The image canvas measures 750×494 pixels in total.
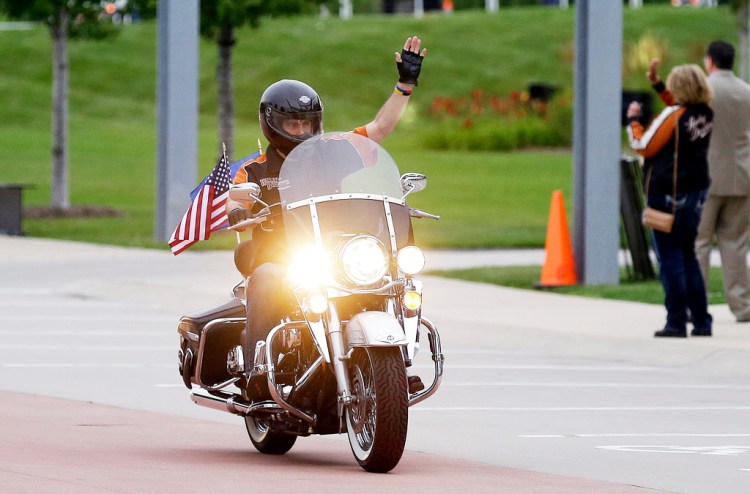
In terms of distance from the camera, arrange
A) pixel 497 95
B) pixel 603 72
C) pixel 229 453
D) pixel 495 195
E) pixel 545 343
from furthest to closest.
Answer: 1. pixel 497 95
2. pixel 495 195
3. pixel 603 72
4. pixel 545 343
5. pixel 229 453

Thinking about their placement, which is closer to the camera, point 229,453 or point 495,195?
point 229,453

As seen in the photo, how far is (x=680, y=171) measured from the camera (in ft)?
46.3

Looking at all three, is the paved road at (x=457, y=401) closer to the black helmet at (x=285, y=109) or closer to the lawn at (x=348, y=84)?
the black helmet at (x=285, y=109)

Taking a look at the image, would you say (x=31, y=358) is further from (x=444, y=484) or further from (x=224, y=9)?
(x=224, y=9)

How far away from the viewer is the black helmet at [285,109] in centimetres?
901

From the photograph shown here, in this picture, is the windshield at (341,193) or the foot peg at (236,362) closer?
the windshield at (341,193)

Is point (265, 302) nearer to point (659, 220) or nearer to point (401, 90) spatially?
point (401, 90)

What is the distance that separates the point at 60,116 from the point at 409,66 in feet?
72.6

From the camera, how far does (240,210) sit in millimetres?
8719

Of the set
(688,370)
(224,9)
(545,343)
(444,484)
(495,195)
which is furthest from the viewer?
(495,195)

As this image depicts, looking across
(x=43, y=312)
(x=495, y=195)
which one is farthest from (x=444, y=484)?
(x=495, y=195)

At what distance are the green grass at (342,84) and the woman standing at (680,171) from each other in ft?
58.2

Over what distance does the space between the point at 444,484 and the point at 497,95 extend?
52034mm

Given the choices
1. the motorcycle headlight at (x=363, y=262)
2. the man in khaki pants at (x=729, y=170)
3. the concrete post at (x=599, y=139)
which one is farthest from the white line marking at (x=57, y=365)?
the concrete post at (x=599, y=139)
